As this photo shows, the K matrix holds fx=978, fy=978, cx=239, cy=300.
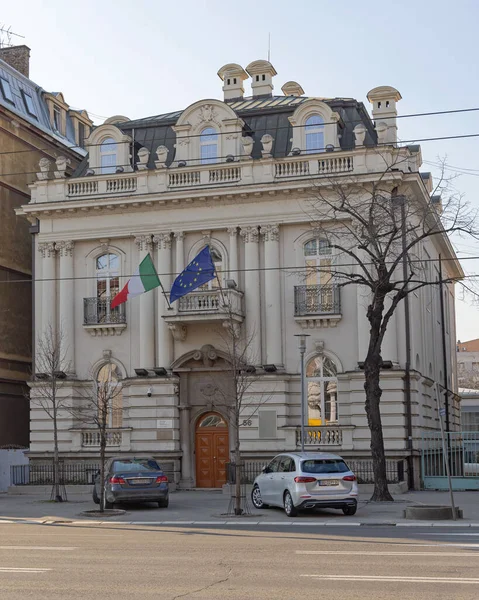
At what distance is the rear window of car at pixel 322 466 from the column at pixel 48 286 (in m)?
17.1

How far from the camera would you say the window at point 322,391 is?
35219 millimetres

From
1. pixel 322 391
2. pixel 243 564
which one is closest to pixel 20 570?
pixel 243 564

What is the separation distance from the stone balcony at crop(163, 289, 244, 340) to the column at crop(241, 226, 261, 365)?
371 millimetres

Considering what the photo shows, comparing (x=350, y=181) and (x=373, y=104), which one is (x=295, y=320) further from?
(x=373, y=104)

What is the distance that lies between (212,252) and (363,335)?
672 centimetres

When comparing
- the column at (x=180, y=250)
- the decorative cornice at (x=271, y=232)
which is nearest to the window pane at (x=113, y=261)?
the column at (x=180, y=250)

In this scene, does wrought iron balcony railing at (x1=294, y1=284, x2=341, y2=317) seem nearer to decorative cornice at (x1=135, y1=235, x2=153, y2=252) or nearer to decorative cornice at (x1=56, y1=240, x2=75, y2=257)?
decorative cornice at (x1=135, y1=235, x2=153, y2=252)

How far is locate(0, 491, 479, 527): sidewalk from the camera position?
74.1 ft

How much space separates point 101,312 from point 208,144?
773 cm

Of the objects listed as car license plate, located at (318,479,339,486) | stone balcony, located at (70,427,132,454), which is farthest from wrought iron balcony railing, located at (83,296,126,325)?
car license plate, located at (318,479,339,486)

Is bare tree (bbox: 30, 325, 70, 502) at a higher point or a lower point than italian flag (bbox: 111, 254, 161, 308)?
lower

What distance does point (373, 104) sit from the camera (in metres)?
38.2

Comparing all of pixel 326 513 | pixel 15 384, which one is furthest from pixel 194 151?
pixel 326 513

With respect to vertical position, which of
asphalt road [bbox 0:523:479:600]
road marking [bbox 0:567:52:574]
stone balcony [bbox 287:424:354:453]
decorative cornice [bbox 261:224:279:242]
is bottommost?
asphalt road [bbox 0:523:479:600]
